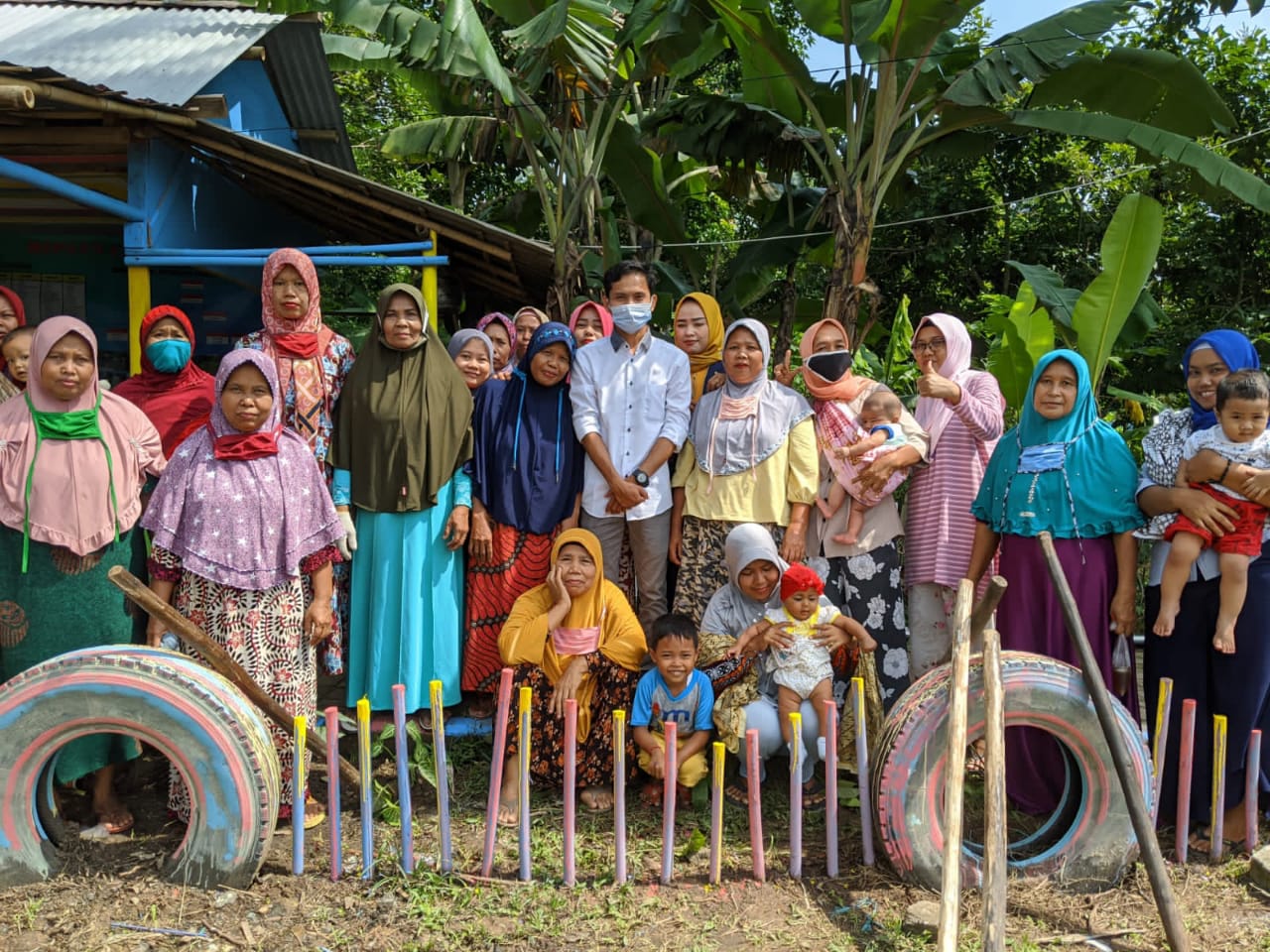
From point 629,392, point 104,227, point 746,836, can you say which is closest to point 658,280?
point 104,227

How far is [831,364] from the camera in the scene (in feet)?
14.1

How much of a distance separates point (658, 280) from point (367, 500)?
5918 millimetres

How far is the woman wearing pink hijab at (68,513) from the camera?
354cm

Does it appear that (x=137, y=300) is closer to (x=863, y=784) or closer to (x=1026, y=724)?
(x=863, y=784)

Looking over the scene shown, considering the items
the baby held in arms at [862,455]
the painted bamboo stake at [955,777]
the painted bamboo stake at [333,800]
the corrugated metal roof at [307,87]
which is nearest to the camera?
the painted bamboo stake at [955,777]

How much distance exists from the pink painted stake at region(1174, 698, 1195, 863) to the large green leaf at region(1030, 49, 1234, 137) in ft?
16.5

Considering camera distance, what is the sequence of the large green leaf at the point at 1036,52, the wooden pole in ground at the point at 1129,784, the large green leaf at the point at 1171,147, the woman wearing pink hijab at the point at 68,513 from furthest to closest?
the large green leaf at the point at 1171,147, the large green leaf at the point at 1036,52, the woman wearing pink hijab at the point at 68,513, the wooden pole in ground at the point at 1129,784

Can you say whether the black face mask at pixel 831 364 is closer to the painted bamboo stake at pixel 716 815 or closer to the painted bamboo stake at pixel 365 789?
the painted bamboo stake at pixel 716 815

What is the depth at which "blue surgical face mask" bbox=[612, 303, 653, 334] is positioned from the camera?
14.3ft

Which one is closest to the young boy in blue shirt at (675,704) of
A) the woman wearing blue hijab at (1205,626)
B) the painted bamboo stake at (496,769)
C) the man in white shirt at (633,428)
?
the man in white shirt at (633,428)

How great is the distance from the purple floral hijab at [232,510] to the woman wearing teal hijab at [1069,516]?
2.55m

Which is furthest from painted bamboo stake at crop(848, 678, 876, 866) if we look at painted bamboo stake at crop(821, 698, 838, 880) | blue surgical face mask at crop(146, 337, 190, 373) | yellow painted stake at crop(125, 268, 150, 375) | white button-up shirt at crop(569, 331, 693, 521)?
yellow painted stake at crop(125, 268, 150, 375)

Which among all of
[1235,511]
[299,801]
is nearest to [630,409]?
[299,801]

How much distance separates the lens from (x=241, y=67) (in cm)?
833
